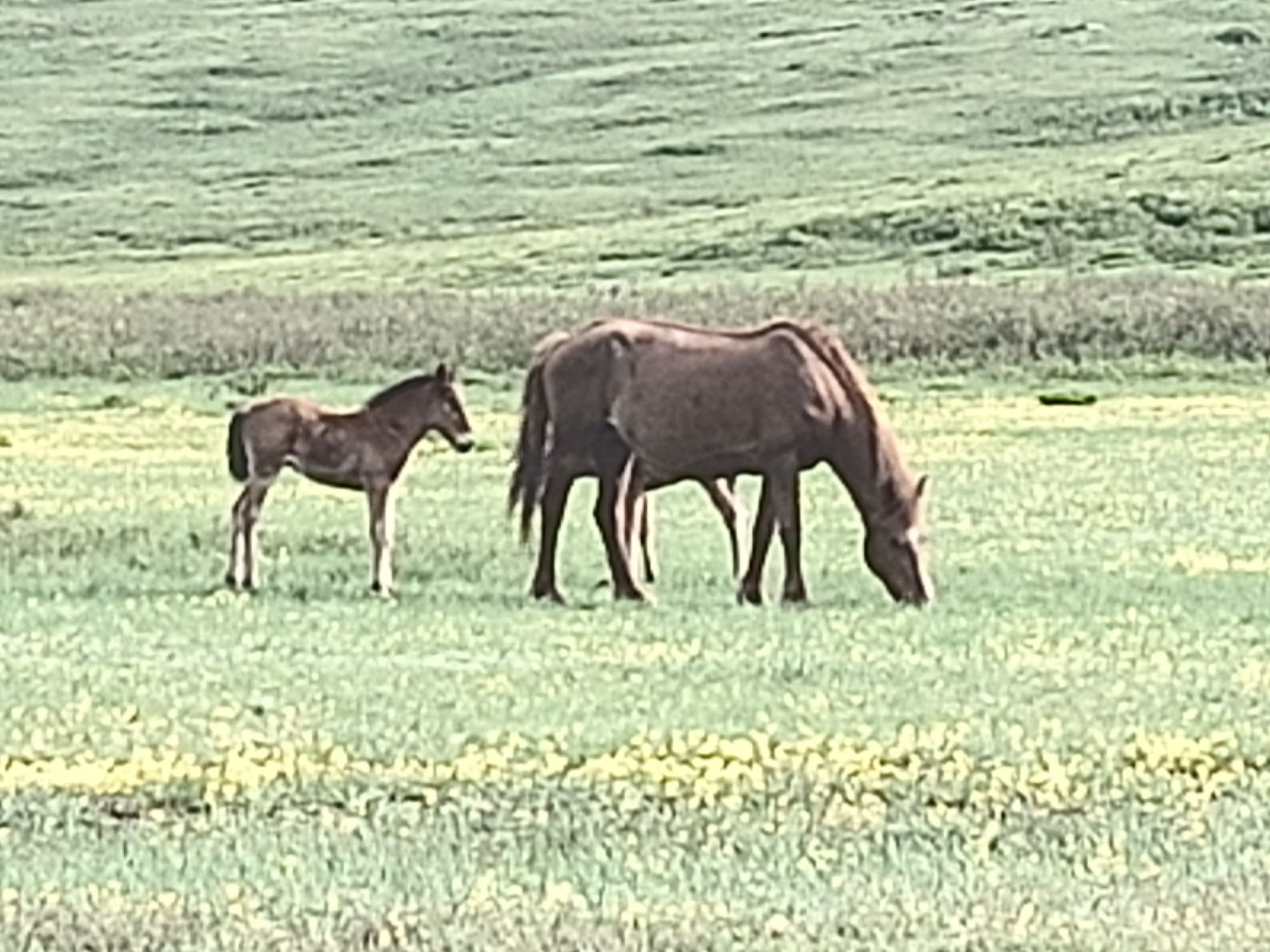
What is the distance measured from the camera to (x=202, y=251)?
8250cm

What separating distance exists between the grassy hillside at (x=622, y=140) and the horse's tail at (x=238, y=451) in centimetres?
4535

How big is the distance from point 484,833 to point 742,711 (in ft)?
11.0

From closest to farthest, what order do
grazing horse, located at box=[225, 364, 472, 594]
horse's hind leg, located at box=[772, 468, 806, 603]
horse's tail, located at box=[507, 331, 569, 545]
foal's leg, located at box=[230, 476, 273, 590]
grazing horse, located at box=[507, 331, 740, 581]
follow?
horse's hind leg, located at box=[772, 468, 806, 603]
foal's leg, located at box=[230, 476, 273, 590]
grazing horse, located at box=[507, 331, 740, 581]
horse's tail, located at box=[507, 331, 569, 545]
grazing horse, located at box=[225, 364, 472, 594]

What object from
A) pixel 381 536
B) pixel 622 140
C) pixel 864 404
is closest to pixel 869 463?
pixel 864 404

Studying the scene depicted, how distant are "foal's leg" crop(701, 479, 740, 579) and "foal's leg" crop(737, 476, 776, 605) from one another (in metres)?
1.56

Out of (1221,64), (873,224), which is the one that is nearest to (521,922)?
(873,224)

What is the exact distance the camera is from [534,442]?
22344 millimetres

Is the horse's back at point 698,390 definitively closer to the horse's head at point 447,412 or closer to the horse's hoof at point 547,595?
the horse's hoof at point 547,595

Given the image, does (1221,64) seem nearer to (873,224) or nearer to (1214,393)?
(873,224)

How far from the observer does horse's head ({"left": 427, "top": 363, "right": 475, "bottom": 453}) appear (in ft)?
76.2

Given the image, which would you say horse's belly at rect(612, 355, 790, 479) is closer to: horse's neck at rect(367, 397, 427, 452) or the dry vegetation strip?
horse's neck at rect(367, 397, 427, 452)

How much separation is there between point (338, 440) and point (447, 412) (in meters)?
0.91

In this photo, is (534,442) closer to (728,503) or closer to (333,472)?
(333,472)

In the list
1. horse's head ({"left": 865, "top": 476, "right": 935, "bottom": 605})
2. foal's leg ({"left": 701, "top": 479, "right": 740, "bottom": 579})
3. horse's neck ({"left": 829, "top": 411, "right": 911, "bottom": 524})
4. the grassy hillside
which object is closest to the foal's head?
foal's leg ({"left": 701, "top": 479, "right": 740, "bottom": 579})
